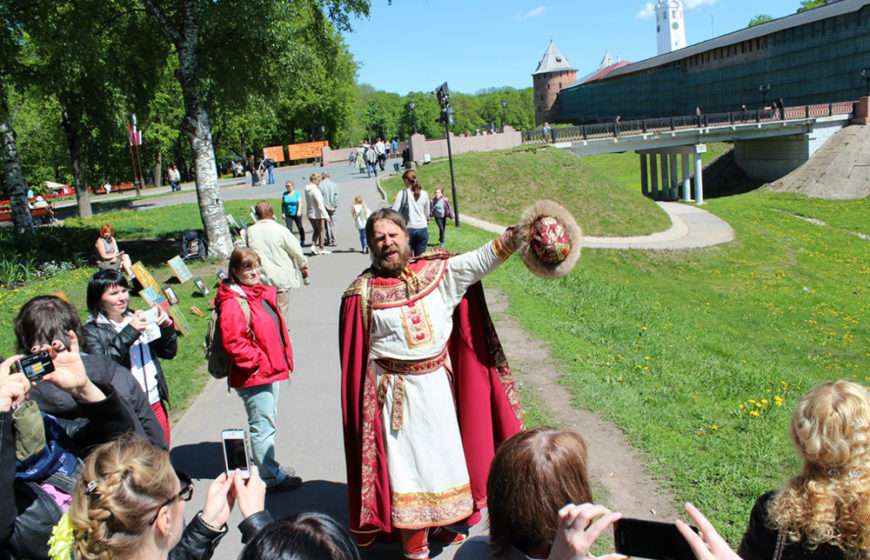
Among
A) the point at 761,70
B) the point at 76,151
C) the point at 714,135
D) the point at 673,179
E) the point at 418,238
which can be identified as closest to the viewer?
the point at 418,238

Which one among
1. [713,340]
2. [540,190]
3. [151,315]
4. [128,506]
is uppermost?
[151,315]

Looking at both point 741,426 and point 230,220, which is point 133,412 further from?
point 230,220

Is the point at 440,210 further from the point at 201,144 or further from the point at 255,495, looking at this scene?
the point at 255,495

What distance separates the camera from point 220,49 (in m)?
17.2

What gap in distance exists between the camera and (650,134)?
45.5 meters

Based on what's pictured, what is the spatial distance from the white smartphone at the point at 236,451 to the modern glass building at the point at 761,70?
55.3m

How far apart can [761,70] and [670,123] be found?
77.5 feet

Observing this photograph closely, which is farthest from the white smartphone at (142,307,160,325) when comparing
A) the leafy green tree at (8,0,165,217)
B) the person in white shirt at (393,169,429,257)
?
the leafy green tree at (8,0,165,217)

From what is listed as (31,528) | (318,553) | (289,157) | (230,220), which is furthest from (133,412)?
(289,157)

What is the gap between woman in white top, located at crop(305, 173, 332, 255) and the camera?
53.0 ft

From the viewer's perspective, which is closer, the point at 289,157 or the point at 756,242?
the point at 756,242

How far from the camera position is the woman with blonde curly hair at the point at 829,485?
8.04 ft

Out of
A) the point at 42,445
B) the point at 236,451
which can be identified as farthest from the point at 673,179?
the point at 42,445

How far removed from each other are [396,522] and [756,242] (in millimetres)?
26582
